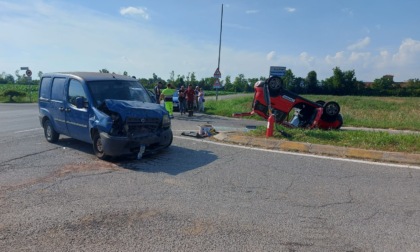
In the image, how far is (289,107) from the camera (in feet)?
38.1

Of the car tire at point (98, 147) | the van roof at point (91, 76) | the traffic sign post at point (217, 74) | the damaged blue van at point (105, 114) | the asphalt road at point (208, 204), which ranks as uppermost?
the traffic sign post at point (217, 74)

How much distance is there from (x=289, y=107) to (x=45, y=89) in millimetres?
7561

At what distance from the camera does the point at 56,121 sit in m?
8.57

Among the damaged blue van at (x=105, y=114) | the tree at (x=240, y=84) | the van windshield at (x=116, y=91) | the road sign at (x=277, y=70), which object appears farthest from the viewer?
the tree at (x=240, y=84)

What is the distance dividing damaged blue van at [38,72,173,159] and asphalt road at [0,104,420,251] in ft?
1.32

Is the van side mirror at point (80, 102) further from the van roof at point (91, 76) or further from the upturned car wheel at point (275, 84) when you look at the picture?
the upturned car wheel at point (275, 84)

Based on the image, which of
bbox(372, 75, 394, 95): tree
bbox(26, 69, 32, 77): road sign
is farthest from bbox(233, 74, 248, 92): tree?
bbox(26, 69, 32, 77): road sign

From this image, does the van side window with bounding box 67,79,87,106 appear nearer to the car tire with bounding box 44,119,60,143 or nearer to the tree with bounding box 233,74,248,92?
the car tire with bounding box 44,119,60,143

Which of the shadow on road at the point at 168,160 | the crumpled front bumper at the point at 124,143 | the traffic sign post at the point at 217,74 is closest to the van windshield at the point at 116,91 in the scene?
the crumpled front bumper at the point at 124,143

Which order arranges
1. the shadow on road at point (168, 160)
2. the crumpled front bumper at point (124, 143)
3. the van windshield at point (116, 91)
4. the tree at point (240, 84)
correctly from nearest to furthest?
the shadow on road at point (168, 160), the crumpled front bumper at point (124, 143), the van windshield at point (116, 91), the tree at point (240, 84)

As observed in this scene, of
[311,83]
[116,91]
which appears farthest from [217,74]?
[311,83]

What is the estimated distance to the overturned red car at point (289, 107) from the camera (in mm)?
11383

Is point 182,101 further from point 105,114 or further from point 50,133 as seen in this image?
point 105,114

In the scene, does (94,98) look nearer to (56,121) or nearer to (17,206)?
(56,121)
